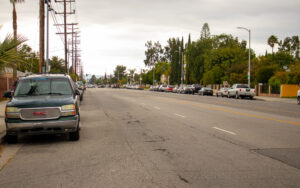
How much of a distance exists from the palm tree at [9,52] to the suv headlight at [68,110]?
2865mm

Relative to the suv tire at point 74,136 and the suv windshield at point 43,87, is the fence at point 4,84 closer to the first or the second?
the suv windshield at point 43,87

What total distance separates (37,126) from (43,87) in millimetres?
1820

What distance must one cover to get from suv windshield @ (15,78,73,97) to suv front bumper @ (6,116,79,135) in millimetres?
1327

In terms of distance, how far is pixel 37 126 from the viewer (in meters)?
8.60

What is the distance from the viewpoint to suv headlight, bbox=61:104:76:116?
8.95 m

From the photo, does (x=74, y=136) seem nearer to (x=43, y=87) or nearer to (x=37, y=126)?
(x=37, y=126)

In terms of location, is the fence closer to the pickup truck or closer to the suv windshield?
the suv windshield

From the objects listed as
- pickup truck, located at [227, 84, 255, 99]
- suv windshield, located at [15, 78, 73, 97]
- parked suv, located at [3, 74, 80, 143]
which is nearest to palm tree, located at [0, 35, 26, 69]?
suv windshield, located at [15, 78, 73, 97]

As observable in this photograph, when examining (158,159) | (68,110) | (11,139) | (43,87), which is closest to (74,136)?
(68,110)

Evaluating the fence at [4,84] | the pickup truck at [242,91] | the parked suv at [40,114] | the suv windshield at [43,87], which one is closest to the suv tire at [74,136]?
the parked suv at [40,114]

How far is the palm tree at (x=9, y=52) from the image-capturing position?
1035 centimetres

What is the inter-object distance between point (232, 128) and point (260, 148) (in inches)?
144

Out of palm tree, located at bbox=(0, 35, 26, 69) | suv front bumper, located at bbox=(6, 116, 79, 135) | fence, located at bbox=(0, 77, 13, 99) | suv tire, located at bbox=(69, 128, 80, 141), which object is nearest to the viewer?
suv front bumper, located at bbox=(6, 116, 79, 135)

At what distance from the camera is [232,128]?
11984mm
